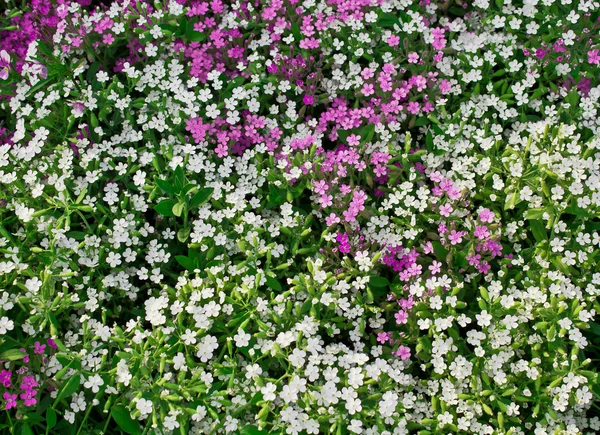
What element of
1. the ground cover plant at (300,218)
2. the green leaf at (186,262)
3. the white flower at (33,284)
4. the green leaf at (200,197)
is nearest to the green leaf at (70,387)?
the ground cover plant at (300,218)

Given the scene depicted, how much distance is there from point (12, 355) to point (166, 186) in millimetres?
939

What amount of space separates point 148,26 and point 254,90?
688mm

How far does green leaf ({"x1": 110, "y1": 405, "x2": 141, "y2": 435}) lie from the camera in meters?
2.55

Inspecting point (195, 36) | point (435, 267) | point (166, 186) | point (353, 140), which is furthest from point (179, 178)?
point (435, 267)

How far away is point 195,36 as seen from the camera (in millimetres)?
3541

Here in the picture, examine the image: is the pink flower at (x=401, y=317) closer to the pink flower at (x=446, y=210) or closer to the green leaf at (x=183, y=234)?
the pink flower at (x=446, y=210)

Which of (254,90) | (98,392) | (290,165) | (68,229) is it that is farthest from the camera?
(254,90)

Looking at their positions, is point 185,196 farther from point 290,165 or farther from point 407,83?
point 407,83

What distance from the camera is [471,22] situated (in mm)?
3715

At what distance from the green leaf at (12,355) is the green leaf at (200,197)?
0.93m

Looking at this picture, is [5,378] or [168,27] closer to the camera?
[5,378]

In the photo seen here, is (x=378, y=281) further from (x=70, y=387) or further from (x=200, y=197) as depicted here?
(x=70, y=387)

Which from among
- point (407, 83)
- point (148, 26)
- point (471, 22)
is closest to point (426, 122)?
point (407, 83)

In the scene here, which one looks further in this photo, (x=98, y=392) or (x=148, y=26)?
(x=148, y=26)
